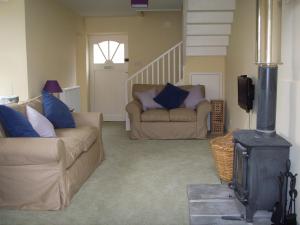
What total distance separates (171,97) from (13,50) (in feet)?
8.66

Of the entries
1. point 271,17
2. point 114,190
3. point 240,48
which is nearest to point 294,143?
point 271,17

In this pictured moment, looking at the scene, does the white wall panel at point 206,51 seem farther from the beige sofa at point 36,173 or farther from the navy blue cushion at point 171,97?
the beige sofa at point 36,173

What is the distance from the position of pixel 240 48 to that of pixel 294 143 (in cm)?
283

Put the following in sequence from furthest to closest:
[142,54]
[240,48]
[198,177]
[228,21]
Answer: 1. [142,54]
2. [228,21]
3. [240,48]
4. [198,177]

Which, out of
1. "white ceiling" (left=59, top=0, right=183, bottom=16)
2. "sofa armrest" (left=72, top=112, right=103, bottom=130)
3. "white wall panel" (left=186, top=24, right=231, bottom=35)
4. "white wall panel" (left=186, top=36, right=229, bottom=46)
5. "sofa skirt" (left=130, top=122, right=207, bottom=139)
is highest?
"white ceiling" (left=59, top=0, right=183, bottom=16)

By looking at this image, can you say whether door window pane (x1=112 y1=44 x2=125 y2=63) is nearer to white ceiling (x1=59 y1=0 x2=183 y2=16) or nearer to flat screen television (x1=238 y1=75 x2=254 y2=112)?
→ white ceiling (x1=59 y1=0 x2=183 y2=16)

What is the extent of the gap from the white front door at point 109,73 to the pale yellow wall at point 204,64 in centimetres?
174

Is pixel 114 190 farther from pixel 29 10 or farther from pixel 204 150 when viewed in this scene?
pixel 29 10

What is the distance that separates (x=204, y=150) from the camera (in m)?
5.03

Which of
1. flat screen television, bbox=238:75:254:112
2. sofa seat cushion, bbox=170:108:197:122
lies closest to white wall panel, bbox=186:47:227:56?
sofa seat cushion, bbox=170:108:197:122

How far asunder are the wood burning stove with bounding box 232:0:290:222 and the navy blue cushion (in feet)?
10.9

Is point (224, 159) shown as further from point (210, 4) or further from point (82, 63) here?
point (82, 63)

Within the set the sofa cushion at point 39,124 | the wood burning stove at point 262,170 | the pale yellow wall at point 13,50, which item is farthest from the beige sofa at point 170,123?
the wood burning stove at point 262,170

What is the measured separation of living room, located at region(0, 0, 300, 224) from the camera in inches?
113
